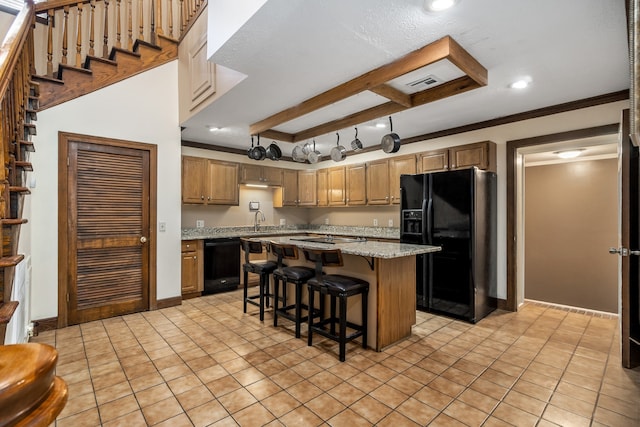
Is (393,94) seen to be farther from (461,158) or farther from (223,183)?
(223,183)

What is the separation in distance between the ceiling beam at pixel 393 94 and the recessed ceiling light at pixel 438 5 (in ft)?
3.10

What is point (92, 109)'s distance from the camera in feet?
12.1

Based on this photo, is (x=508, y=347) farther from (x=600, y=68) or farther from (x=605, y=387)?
(x=600, y=68)

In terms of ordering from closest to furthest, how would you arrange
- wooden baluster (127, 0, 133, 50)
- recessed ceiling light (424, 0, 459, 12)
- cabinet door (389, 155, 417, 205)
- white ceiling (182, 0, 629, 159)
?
recessed ceiling light (424, 0, 459, 12) → white ceiling (182, 0, 629, 159) → wooden baluster (127, 0, 133, 50) → cabinet door (389, 155, 417, 205)

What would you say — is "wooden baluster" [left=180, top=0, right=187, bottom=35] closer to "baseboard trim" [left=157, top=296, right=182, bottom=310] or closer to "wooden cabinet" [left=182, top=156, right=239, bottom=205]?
"wooden cabinet" [left=182, top=156, right=239, bottom=205]

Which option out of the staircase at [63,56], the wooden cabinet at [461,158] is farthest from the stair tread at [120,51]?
the wooden cabinet at [461,158]

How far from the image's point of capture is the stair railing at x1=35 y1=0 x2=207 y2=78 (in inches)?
141

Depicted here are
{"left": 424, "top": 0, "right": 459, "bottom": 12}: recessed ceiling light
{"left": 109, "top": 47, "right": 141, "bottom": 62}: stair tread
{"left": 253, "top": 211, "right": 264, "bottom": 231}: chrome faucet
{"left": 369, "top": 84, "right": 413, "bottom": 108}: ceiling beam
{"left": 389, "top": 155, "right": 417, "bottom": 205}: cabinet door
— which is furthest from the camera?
{"left": 253, "top": 211, "right": 264, "bottom": 231}: chrome faucet

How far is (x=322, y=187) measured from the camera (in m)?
6.53

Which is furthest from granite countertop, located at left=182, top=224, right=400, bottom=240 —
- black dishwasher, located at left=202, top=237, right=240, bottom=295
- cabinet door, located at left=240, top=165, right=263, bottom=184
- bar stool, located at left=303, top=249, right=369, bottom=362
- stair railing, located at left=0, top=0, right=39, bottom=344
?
stair railing, located at left=0, top=0, right=39, bottom=344

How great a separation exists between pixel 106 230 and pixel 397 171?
4215 mm

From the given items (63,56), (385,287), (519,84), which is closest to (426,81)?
(519,84)

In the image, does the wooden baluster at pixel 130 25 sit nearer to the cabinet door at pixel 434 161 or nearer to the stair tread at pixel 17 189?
the stair tread at pixel 17 189

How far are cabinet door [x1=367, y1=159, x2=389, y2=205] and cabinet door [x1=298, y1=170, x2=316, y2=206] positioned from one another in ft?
4.73
